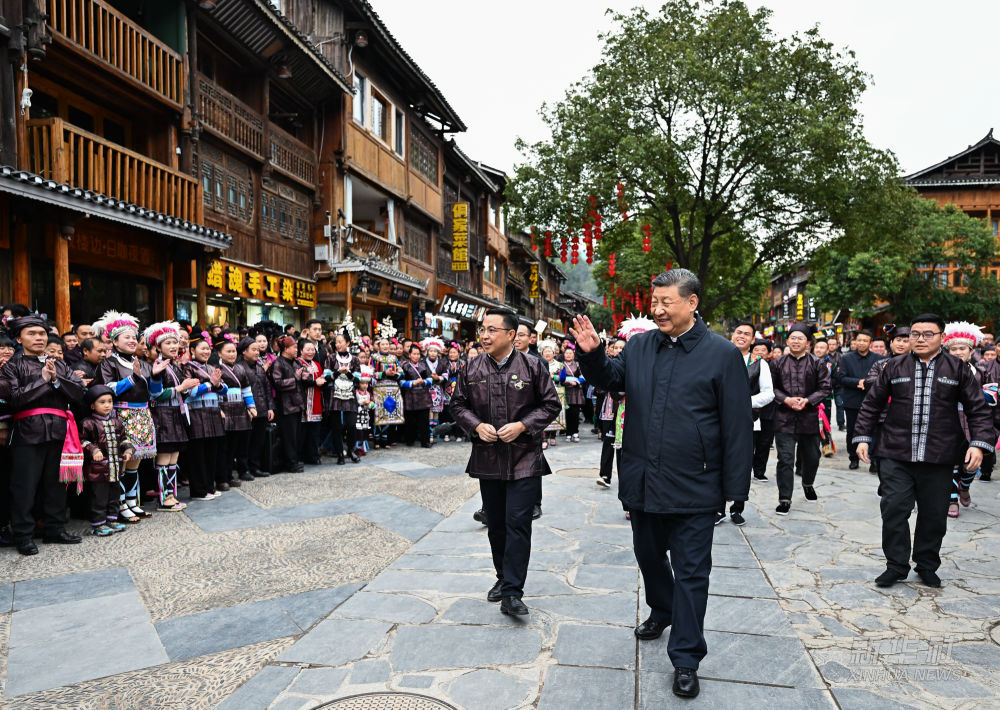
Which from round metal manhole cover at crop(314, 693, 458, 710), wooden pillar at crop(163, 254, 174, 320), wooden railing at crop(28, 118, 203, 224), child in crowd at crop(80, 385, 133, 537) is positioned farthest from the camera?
wooden pillar at crop(163, 254, 174, 320)

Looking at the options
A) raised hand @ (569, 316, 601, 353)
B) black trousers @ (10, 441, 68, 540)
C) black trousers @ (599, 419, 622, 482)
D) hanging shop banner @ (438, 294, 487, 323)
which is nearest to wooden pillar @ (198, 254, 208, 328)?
black trousers @ (10, 441, 68, 540)

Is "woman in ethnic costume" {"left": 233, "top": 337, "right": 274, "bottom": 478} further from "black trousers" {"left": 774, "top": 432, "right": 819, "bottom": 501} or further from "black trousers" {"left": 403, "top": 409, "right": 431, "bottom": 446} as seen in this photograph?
"black trousers" {"left": 774, "top": 432, "right": 819, "bottom": 501}

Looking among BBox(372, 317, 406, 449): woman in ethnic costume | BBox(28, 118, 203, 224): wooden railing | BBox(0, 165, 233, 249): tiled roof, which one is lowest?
BBox(372, 317, 406, 449): woman in ethnic costume

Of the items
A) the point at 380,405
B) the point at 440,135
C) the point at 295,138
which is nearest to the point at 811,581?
the point at 380,405

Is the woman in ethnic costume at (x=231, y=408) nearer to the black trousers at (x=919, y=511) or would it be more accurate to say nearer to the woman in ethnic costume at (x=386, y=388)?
the woman in ethnic costume at (x=386, y=388)

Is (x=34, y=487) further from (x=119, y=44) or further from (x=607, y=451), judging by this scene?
(x=119, y=44)

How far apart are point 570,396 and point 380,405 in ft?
12.9

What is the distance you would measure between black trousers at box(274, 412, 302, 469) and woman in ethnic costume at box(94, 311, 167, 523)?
2.69 metres

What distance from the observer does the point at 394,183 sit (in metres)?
20.5

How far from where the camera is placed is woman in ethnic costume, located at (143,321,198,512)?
6.88 m

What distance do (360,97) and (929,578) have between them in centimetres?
1781

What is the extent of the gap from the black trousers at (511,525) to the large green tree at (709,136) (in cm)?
1429

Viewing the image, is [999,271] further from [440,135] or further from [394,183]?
[394,183]

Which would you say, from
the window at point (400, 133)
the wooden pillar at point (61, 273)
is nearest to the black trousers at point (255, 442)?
the wooden pillar at point (61, 273)
